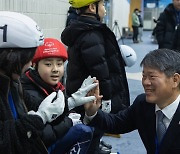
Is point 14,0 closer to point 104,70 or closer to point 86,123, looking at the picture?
point 104,70

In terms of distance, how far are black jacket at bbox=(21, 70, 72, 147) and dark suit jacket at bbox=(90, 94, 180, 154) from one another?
0.26 meters

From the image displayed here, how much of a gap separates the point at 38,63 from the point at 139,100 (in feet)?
2.22

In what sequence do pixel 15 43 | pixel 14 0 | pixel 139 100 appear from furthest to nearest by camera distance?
pixel 14 0 < pixel 139 100 < pixel 15 43

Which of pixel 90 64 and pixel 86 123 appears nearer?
pixel 86 123

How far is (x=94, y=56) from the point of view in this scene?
9.51 ft

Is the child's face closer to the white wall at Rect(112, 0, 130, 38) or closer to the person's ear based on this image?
the person's ear

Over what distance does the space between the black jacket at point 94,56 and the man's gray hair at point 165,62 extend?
105cm

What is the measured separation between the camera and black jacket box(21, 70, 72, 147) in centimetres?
177

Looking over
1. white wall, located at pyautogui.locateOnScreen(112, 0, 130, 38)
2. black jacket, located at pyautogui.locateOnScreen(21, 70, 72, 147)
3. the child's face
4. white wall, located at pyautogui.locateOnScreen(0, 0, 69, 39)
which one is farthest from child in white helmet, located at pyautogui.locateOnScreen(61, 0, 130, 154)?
white wall, located at pyautogui.locateOnScreen(112, 0, 130, 38)

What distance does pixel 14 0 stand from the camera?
3.24 meters

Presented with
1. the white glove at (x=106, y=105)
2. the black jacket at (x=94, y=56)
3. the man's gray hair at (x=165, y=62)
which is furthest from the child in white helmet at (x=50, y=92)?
the white glove at (x=106, y=105)

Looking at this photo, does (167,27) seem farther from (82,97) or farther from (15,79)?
(15,79)

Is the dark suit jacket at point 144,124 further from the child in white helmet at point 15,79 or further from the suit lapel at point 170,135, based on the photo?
the child in white helmet at point 15,79

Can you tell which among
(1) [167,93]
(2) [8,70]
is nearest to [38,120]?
(2) [8,70]
